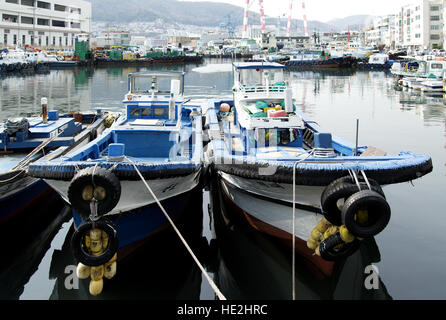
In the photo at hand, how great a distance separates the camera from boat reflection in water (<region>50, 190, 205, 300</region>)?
790 centimetres

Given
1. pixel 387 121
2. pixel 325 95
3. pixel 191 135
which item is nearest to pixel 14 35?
pixel 325 95

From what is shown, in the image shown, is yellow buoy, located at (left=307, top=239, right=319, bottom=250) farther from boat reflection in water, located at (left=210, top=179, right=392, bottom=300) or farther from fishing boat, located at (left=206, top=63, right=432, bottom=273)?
boat reflection in water, located at (left=210, top=179, right=392, bottom=300)

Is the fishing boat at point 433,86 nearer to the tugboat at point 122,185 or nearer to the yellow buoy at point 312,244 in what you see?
the tugboat at point 122,185

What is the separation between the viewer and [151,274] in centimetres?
848

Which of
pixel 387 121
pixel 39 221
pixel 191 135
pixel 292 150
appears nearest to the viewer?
pixel 292 150

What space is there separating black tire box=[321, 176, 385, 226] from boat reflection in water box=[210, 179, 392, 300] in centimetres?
160

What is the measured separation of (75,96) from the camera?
38.8 m

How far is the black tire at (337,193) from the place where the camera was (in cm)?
684

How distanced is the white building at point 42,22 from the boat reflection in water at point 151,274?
86.3 m

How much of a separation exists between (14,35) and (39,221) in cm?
8887

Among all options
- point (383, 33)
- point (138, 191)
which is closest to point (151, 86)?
point (138, 191)

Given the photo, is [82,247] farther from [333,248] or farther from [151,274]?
[333,248]

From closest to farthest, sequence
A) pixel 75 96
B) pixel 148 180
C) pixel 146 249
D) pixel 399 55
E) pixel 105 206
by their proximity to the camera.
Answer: pixel 105 206
pixel 148 180
pixel 146 249
pixel 75 96
pixel 399 55

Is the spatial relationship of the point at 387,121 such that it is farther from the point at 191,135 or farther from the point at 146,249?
the point at 146,249
